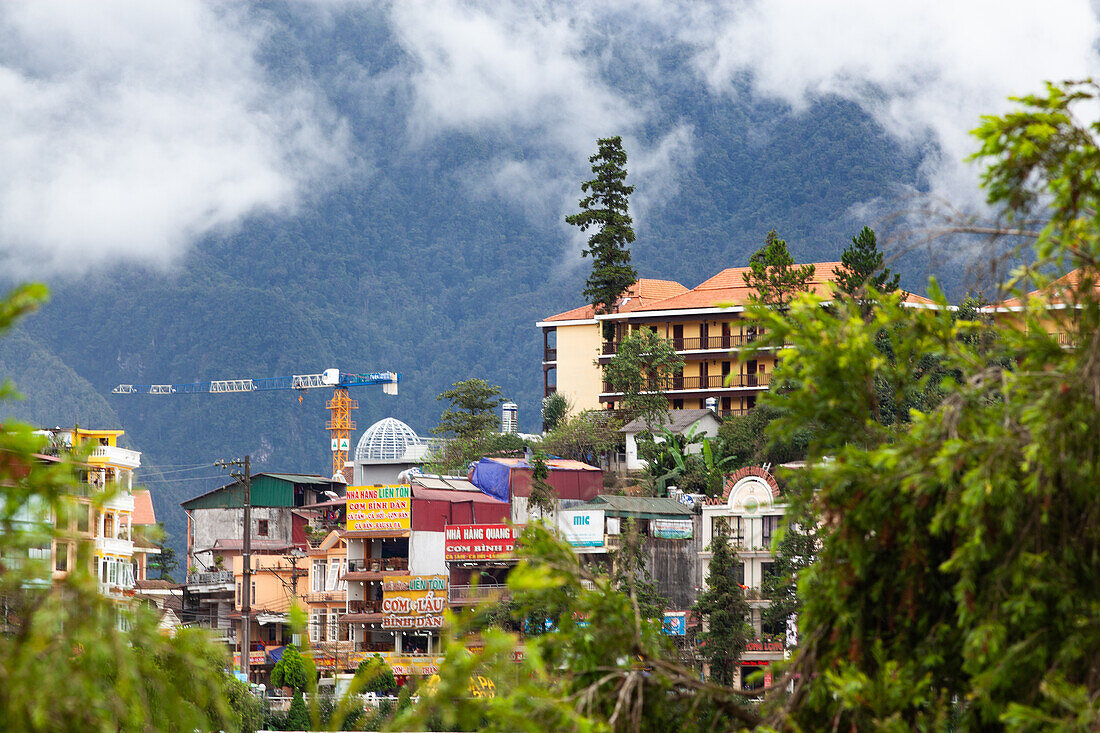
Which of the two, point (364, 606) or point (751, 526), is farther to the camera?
point (364, 606)

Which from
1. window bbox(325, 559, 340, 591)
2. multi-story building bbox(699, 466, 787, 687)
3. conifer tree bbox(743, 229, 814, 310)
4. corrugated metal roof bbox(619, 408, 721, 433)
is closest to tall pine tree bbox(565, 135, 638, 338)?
corrugated metal roof bbox(619, 408, 721, 433)

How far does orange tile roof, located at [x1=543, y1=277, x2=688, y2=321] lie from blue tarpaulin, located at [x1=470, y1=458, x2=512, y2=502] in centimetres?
2458

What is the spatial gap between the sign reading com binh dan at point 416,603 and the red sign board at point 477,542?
5.27 ft

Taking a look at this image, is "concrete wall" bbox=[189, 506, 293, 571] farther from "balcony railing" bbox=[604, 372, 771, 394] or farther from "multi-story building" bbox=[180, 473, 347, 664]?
"balcony railing" bbox=[604, 372, 771, 394]

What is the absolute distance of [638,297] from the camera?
367 feet

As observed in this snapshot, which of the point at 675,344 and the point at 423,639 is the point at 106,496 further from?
the point at 675,344

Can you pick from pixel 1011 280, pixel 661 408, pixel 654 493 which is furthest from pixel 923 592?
pixel 661 408

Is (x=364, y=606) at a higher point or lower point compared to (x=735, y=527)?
lower

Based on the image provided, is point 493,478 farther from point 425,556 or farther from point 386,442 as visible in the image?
point 386,442

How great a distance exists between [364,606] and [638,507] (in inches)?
628

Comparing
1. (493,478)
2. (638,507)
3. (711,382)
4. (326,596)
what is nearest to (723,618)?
(638,507)

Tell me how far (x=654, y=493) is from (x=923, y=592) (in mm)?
68183

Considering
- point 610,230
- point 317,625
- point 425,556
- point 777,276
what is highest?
point 610,230

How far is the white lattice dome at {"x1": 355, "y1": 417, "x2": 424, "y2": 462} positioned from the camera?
142375 millimetres
